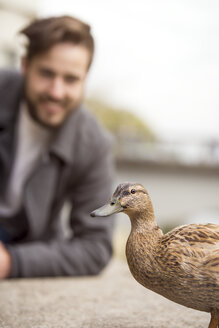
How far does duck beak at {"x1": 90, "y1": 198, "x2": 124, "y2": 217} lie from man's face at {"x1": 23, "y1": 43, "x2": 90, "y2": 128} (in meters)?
1.56

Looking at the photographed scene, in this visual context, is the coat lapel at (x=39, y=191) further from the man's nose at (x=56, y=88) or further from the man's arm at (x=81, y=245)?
the man's nose at (x=56, y=88)

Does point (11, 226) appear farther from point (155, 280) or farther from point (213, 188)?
point (213, 188)

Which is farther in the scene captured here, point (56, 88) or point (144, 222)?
point (56, 88)

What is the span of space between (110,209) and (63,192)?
176 cm

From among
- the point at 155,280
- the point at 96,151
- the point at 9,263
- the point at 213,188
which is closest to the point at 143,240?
the point at 155,280

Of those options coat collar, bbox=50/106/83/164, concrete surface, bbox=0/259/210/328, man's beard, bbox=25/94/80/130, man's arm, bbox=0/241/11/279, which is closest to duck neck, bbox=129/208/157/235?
concrete surface, bbox=0/259/210/328

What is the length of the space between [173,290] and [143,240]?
156 mm

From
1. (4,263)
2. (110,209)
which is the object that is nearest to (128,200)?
(110,209)

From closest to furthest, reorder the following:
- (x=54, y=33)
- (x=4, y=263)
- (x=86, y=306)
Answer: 1. (x=86, y=306)
2. (x=4, y=263)
3. (x=54, y=33)

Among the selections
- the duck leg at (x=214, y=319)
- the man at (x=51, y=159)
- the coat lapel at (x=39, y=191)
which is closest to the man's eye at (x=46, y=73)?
the man at (x=51, y=159)

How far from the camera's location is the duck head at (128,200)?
1213 mm

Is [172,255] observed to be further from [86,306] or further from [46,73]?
[46,73]

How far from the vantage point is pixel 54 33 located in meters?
2.60

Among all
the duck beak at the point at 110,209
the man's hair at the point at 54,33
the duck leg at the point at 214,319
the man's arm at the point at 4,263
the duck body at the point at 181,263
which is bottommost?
the man's arm at the point at 4,263
